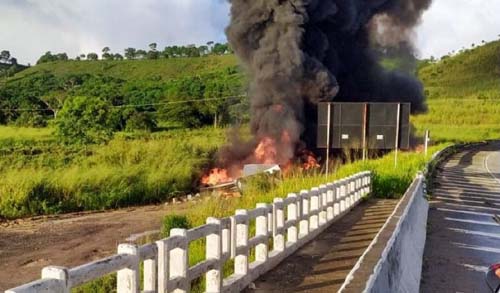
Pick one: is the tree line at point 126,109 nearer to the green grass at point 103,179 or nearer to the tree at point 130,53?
the green grass at point 103,179

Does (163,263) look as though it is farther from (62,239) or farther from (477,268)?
(62,239)

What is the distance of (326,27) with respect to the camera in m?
43.9

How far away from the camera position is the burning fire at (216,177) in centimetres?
3073

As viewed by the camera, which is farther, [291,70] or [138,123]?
[138,123]

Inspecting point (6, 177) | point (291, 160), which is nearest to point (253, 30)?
point (291, 160)

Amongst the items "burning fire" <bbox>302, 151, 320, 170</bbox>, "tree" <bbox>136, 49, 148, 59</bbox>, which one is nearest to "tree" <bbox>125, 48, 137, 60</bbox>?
"tree" <bbox>136, 49, 148, 59</bbox>

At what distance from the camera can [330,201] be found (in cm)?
1456

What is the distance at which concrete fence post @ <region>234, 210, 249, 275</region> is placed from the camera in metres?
8.45

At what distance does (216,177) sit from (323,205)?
1894 centimetres

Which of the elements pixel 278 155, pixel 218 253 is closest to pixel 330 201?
pixel 218 253

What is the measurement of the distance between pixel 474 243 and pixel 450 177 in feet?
59.0

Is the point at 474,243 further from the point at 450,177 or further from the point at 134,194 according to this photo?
the point at 450,177

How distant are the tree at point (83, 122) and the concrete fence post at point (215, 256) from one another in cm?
4084

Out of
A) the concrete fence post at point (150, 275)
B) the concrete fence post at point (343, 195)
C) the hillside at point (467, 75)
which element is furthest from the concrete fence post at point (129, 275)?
the hillside at point (467, 75)
